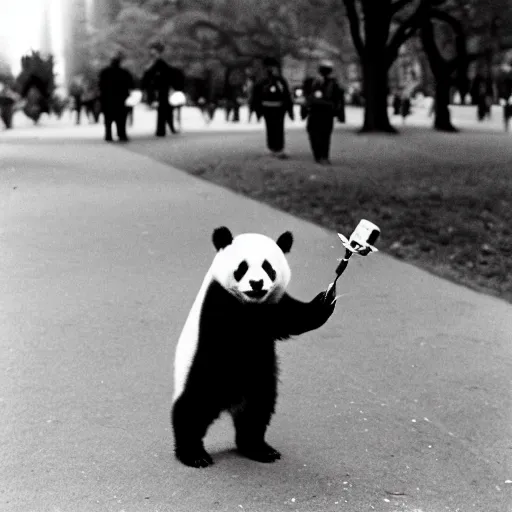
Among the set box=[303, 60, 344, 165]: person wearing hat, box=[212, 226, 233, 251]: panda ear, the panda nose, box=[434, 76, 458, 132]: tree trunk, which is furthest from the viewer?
box=[434, 76, 458, 132]: tree trunk

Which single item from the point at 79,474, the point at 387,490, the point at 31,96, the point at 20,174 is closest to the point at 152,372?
the point at 79,474

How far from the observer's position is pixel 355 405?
5.33 m

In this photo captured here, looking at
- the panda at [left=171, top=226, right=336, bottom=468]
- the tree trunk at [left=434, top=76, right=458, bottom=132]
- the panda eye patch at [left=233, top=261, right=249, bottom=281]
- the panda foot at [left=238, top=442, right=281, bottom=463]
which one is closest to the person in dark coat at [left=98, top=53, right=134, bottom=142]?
the tree trunk at [left=434, top=76, right=458, bottom=132]

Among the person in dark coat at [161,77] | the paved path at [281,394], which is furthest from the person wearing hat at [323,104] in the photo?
the paved path at [281,394]

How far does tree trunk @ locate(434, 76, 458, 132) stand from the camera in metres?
32.2

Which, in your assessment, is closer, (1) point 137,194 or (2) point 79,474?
(2) point 79,474

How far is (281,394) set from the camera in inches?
217

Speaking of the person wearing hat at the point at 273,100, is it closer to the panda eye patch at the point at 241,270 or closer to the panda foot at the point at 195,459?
the panda foot at the point at 195,459

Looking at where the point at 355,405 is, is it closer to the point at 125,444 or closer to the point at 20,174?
the point at 125,444

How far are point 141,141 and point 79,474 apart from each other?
2200 cm

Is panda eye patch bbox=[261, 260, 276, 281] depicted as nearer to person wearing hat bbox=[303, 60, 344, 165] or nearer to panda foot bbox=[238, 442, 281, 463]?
panda foot bbox=[238, 442, 281, 463]

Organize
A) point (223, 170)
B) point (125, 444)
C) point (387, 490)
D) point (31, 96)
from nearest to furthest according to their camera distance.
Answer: point (387, 490) → point (125, 444) → point (223, 170) → point (31, 96)

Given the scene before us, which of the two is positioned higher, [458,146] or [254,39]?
[254,39]

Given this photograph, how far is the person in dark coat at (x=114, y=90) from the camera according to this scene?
2444cm
